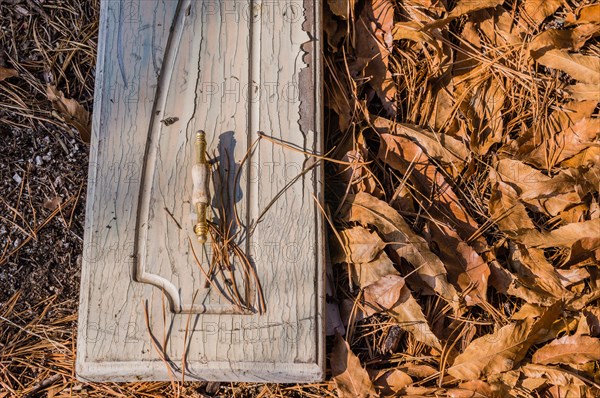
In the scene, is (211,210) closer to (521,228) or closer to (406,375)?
(406,375)

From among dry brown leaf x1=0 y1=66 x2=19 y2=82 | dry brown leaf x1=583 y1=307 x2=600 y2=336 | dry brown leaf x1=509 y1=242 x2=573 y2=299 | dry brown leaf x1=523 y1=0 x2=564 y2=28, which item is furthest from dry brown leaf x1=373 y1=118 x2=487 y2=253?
dry brown leaf x1=0 y1=66 x2=19 y2=82

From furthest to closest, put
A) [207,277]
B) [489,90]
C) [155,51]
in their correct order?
[489,90] → [155,51] → [207,277]

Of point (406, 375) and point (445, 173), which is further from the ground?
point (445, 173)

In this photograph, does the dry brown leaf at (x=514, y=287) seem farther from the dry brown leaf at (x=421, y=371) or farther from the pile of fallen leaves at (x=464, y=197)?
the dry brown leaf at (x=421, y=371)

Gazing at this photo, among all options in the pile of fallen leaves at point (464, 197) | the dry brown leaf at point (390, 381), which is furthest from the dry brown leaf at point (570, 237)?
the dry brown leaf at point (390, 381)

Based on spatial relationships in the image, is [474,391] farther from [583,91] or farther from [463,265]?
[583,91]

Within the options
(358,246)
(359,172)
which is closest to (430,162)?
(359,172)

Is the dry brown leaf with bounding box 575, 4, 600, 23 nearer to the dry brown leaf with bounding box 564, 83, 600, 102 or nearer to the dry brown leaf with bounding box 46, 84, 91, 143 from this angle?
the dry brown leaf with bounding box 564, 83, 600, 102

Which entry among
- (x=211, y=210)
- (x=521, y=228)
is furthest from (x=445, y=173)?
(x=211, y=210)
